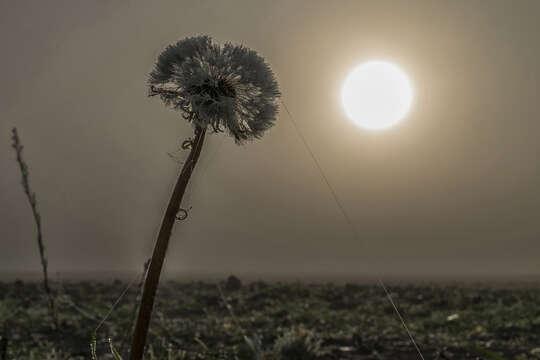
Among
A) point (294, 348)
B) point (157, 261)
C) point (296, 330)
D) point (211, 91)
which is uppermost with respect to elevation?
point (211, 91)

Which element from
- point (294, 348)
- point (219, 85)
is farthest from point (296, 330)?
point (219, 85)

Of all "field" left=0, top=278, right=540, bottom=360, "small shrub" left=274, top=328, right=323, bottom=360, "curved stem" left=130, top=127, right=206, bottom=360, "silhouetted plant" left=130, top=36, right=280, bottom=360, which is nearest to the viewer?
"curved stem" left=130, top=127, right=206, bottom=360

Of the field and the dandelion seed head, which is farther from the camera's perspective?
the field

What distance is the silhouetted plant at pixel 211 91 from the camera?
299 centimetres

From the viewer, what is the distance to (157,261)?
9.00 ft

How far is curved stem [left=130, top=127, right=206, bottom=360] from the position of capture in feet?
8.66

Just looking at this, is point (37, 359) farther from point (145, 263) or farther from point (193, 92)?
point (193, 92)

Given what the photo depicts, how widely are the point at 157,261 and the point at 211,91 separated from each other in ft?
4.16

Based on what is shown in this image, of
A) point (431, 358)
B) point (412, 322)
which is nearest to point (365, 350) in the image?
point (431, 358)

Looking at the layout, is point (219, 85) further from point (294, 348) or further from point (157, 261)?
point (294, 348)

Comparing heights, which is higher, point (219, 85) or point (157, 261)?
point (219, 85)

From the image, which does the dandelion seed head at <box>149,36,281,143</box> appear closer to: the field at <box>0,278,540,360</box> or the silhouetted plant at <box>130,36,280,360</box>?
the silhouetted plant at <box>130,36,280,360</box>

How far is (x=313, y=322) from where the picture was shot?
1652cm

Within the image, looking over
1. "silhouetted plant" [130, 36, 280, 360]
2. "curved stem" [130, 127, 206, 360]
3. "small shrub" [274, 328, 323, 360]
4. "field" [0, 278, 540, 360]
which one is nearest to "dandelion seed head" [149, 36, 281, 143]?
"silhouetted plant" [130, 36, 280, 360]
